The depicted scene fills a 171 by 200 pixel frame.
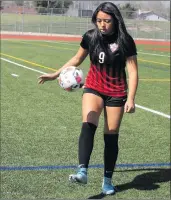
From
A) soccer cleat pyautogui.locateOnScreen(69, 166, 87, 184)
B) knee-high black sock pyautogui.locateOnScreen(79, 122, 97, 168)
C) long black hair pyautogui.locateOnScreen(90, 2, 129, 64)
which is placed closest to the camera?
soccer cleat pyautogui.locateOnScreen(69, 166, 87, 184)

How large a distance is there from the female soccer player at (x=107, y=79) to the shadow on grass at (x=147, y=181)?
0.28 m

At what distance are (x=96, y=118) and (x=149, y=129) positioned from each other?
12.2 feet

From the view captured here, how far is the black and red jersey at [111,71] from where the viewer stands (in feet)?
16.5

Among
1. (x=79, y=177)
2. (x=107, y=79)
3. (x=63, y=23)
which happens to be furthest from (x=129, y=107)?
(x=63, y=23)

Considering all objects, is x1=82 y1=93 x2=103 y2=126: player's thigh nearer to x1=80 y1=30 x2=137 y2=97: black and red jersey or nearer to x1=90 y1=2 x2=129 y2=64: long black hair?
x1=80 y1=30 x2=137 y2=97: black and red jersey

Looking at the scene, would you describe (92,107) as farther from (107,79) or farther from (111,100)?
(107,79)

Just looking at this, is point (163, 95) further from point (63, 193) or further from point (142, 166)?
point (63, 193)

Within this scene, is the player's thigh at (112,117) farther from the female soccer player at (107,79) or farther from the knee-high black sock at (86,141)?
the knee-high black sock at (86,141)

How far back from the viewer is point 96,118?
513cm

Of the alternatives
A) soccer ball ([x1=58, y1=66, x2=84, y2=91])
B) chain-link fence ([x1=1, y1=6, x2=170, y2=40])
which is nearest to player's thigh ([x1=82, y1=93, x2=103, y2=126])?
soccer ball ([x1=58, y1=66, x2=84, y2=91])

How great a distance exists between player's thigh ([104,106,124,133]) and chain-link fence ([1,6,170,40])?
5149 centimetres

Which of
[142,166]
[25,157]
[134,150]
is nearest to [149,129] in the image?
[134,150]

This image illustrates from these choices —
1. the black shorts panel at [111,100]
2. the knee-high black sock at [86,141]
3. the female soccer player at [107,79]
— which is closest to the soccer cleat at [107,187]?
the female soccer player at [107,79]

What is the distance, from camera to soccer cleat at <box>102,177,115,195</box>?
17.2ft
